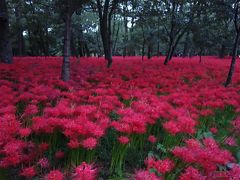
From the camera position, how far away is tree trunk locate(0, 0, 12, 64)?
47.2 feet

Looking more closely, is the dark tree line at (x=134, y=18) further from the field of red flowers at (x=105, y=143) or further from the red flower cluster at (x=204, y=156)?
the red flower cluster at (x=204, y=156)

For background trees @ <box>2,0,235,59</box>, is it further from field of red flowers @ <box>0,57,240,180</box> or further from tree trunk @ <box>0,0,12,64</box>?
field of red flowers @ <box>0,57,240,180</box>

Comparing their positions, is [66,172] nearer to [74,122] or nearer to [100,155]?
[74,122]

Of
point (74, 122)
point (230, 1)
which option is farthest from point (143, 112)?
point (230, 1)

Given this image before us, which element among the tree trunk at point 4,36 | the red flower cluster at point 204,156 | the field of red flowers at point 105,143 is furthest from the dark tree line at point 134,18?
the red flower cluster at point 204,156

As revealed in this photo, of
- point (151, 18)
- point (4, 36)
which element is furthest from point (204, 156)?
point (151, 18)

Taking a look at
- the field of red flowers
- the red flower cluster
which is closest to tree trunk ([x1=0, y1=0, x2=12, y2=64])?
the field of red flowers

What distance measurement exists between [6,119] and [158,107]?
9.27 feet

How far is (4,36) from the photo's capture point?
14844mm

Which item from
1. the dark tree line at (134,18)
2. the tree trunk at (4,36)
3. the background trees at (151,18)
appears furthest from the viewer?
the background trees at (151,18)

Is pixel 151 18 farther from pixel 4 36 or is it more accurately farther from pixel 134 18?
pixel 4 36

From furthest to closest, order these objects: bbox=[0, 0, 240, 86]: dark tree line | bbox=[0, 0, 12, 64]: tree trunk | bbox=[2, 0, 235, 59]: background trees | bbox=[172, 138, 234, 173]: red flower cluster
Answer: bbox=[2, 0, 235, 59]: background trees → bbox=[0, 0, 12, 64]: tree trunk → bbox=[0, 0, 240, 86]: dark tree line → bbox=[172, 138, 234, 173]: red flower cluster

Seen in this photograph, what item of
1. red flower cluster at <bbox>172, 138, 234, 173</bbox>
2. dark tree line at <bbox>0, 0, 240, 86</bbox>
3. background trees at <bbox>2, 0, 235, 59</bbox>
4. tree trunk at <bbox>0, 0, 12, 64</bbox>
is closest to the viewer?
red flower cluster at <bbox>172, 138, 234, 173</bbox>

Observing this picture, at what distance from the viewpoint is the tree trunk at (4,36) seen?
1438 centimetres
